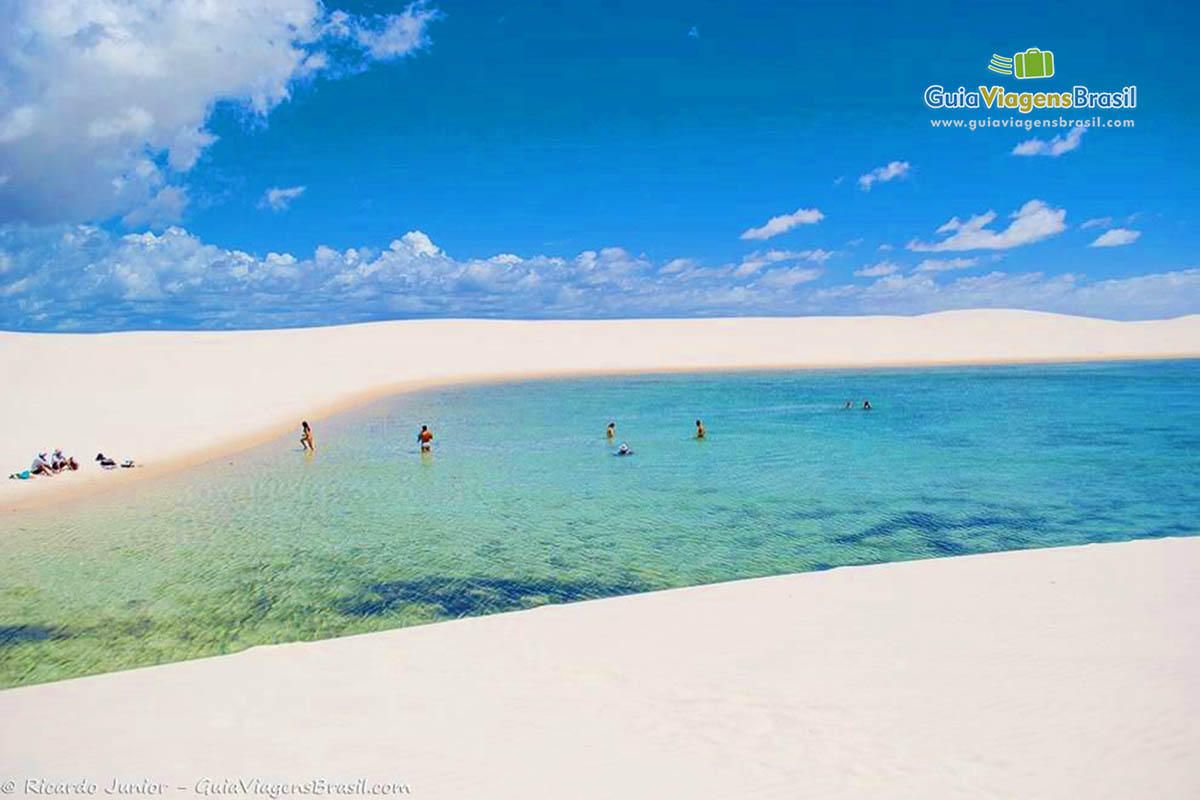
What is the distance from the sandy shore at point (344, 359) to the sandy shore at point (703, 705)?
14.8 meters

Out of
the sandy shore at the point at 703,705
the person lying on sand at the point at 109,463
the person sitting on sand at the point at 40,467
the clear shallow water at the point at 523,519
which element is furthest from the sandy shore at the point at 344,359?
the sandy shore at the point at 703,705

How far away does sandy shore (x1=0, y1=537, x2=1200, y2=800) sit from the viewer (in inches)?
216

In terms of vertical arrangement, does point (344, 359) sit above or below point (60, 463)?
above

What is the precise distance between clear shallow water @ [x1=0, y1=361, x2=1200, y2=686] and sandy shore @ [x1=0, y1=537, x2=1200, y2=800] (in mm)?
2419

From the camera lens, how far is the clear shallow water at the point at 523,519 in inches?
436

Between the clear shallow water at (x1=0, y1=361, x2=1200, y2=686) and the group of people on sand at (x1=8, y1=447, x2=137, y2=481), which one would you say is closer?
the clear shallow water at (x1=0, y1=361, x2=1200, y2=686)

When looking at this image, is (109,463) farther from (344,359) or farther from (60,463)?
(344,359)

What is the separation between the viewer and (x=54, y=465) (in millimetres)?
21516

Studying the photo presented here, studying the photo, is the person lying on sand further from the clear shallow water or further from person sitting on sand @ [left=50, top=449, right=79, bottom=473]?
the clear shallow water

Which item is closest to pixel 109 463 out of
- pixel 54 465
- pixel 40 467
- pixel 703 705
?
pixel 54 465

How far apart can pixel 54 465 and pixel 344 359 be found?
171 ft

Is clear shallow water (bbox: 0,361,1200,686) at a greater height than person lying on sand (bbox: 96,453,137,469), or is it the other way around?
person lying on sand (bbox: 96,453,137,469)

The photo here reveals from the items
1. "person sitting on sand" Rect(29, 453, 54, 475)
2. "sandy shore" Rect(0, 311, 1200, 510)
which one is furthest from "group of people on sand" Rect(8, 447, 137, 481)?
"sandy shore" Rect(0, 311, 1200, 510)

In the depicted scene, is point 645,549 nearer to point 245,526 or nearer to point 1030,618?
point 1030,618
